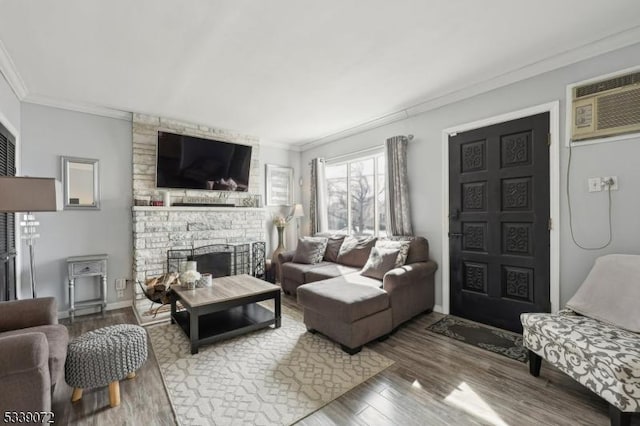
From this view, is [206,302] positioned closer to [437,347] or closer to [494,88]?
[437,347]

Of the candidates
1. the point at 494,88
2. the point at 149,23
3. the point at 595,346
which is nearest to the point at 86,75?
the point at 149,23

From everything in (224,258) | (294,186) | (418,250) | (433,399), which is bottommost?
(433,399)

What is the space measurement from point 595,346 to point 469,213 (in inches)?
66.4

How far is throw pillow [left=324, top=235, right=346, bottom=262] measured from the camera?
4.36m

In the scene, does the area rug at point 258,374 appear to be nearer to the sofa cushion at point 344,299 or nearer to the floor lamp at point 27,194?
the sofa cushion at point 344,299

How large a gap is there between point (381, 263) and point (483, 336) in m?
1.18

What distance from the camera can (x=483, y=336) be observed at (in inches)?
108

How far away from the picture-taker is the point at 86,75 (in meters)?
2.77

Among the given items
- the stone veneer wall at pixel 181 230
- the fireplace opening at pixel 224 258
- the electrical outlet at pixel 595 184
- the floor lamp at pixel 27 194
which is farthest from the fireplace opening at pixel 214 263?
the electrical outlet at pixel 595 184

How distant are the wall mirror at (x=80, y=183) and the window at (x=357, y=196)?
3409 millimetres

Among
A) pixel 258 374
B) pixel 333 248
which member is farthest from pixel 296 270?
pixel 258 374

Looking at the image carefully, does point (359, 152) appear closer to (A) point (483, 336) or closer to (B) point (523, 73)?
(B) point (523, 73)

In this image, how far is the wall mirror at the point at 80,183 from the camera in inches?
135

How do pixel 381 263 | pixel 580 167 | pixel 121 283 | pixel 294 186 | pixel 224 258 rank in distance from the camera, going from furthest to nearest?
pixel 294 186 < pixel 224 258 < pixel 121 283 < pixel 381 263 < pixel 580 167
